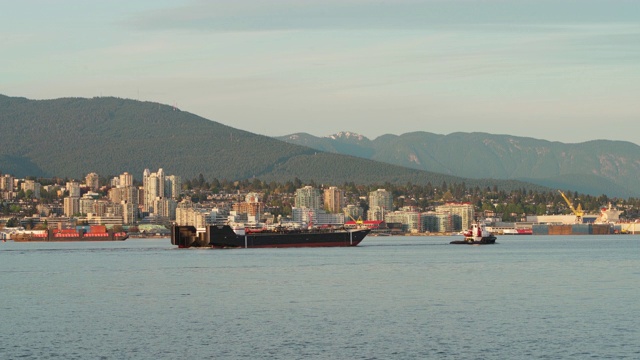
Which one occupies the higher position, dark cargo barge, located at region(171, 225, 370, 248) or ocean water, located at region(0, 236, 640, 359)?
dark cargo barge, located at region(171, 225, 370, 248)

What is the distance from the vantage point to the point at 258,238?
144375 millimetres

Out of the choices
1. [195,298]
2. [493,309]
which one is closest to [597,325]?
[493,309]

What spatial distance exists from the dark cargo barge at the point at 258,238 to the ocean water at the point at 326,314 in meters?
60.8

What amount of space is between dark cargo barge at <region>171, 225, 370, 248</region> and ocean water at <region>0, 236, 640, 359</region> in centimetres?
6078

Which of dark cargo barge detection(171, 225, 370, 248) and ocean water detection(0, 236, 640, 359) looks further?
dark cargo barge detection(171, 225, 370, 248)

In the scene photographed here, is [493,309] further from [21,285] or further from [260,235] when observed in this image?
[260,235]

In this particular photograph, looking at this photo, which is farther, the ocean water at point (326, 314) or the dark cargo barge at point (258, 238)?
the dark cargo barge at point (258, 238)

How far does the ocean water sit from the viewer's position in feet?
132

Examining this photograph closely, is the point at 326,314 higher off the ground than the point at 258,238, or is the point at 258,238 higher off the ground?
the point at 258,238

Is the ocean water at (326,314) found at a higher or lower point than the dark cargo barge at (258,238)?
lower

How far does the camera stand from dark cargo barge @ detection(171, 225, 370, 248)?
141m

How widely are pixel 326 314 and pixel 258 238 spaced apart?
3745 inches

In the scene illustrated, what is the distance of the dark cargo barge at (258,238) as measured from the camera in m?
141

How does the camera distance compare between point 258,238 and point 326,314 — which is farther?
point 258,238
